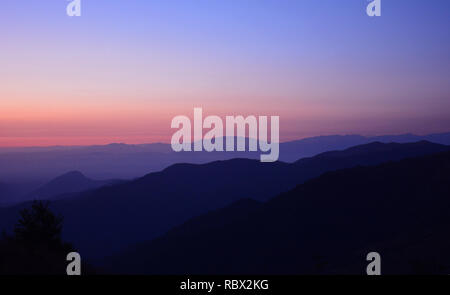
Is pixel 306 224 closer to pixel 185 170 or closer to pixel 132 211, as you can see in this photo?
pixel 132 211

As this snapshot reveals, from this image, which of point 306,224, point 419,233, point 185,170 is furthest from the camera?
point 185,170

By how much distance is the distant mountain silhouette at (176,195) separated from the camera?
122 meters

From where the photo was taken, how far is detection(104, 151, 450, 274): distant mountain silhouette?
3731 cm

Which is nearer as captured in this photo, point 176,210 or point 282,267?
point 282,267

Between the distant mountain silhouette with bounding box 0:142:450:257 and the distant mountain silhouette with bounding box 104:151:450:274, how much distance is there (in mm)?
42577

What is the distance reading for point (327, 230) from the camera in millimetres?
54688

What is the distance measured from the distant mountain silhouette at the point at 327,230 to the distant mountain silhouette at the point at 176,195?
42577mm

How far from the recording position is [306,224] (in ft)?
195

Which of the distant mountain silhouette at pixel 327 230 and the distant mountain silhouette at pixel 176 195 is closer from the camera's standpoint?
the distant mountain silhouette at pixel 327 230
